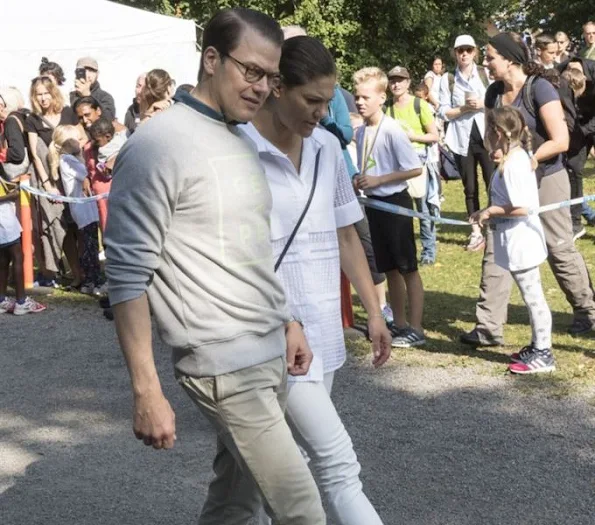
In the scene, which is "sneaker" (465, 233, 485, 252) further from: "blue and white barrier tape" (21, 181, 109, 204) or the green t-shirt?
"blue and white barrier tape" (21, 181, 109, 204)

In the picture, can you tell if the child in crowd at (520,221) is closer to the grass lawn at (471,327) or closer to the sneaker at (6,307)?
the grass lawn at (471,327)

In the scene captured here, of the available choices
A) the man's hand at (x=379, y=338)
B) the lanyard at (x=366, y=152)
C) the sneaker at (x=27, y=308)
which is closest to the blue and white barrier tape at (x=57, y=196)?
the sneaker at (x=27, y=308)

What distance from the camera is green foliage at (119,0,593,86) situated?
31375mm

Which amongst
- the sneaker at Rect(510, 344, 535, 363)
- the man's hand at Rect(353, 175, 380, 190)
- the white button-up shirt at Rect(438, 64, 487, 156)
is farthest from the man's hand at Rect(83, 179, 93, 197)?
the sneaker at Rect(510, 344, 535, 363)

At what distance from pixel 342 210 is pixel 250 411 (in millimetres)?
1118

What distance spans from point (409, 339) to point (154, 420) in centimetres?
501

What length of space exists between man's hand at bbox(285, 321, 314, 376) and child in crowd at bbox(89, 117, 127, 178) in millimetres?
6500

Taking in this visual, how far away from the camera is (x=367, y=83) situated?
7.77 m

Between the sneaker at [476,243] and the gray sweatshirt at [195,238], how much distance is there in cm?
892

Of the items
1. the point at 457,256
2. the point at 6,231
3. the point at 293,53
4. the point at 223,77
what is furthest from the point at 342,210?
the point at 457,256

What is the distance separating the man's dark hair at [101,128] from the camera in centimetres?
979

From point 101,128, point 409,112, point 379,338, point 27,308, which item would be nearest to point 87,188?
point 101,128

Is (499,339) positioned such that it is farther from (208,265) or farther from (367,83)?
(208,265)

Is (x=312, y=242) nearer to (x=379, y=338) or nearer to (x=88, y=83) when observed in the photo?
(x=379, y=338)
